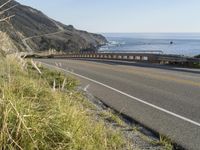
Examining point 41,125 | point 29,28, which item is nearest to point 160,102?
point 29,28

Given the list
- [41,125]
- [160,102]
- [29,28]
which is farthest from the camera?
[160,102]

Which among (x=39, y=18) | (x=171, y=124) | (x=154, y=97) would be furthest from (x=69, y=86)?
(x=171, y=124)

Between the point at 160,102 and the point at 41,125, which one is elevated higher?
the point at 41,125

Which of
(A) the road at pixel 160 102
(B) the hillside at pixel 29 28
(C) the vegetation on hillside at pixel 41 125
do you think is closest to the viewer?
(C) the vegetation on hillside at pixel 41 125

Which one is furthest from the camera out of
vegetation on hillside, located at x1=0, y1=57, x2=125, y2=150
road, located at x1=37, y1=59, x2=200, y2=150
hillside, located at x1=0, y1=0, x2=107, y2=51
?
road, located at x1=37, y1=59, x2=200, y2=150

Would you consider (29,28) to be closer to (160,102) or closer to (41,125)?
(41,125)

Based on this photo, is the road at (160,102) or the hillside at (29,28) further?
the road at (160,102)

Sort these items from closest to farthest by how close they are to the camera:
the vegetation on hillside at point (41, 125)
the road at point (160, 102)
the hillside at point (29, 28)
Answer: the vegetation on hillside at point (41, 125) → the hillside at point (29, 28) → the road at point (160, 102)

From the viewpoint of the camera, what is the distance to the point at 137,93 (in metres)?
13.8

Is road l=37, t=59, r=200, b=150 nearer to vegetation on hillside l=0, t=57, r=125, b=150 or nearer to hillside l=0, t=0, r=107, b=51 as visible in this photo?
hillside l=0, t=0, r=107, b=51

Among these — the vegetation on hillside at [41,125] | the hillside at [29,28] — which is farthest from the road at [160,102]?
the vegetation on hillside at [41,125]

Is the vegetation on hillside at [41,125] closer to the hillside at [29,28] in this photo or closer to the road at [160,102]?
the hillside at [29,28]

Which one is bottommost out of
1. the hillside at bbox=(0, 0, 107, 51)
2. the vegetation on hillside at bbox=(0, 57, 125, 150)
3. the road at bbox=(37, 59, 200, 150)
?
the road at bbox=(37, 59, 200, 150)

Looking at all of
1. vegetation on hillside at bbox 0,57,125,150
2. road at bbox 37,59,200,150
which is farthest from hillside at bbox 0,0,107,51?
road at bbox 37,59,200,150
